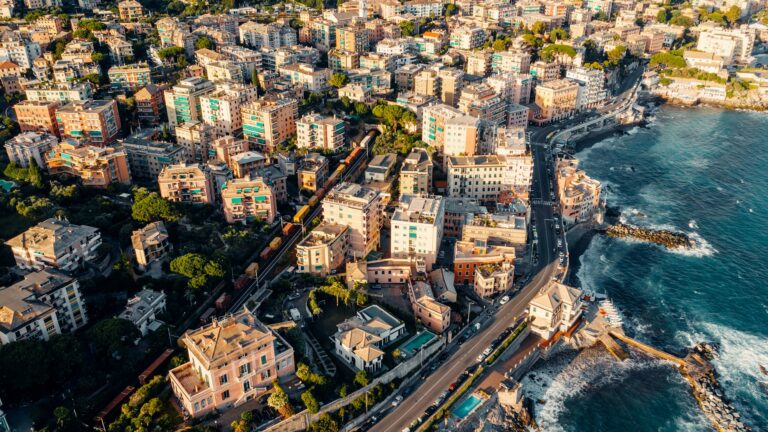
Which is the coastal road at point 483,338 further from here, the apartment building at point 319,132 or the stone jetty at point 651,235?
the apartment building at point 319,132

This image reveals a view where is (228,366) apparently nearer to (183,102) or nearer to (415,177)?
(415,177)

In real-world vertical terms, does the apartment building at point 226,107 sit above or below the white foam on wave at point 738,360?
above

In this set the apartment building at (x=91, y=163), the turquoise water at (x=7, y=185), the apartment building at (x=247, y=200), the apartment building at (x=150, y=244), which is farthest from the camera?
the apartment building at (x=91, y=163)

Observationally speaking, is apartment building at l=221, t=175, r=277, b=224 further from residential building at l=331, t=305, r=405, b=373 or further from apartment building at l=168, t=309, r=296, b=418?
apartment building at l=168, t=309, r=296, b=418

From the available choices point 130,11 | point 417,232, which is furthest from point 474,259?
point 130,11

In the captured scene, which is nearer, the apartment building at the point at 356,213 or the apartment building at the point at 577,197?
the apartment building at the point at 356,213

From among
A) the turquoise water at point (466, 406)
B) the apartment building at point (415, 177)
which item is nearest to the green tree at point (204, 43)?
the apartment building at point (415, 177)
